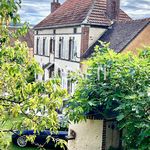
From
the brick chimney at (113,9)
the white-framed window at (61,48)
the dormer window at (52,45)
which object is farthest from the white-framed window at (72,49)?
the dormer window at (52,45)

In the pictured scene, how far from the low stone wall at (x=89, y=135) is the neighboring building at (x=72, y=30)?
315 inches

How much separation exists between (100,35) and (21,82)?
1933cm

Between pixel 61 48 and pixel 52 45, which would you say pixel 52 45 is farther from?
pixel 61 48

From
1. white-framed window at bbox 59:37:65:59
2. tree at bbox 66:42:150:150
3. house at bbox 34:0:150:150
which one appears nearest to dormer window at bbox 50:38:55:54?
house at bbox 34:0:150:150

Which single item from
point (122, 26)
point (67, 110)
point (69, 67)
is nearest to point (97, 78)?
point (67, 110)

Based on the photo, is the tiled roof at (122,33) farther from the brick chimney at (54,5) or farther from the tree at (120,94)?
the brick chimney at (54,5)

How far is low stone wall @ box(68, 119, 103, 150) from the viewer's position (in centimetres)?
1136

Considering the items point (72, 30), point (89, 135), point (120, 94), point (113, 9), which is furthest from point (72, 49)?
point (120, 94)

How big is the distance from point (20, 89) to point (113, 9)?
20.2 meters

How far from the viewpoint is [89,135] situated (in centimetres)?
1163

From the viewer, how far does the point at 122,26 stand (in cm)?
2309

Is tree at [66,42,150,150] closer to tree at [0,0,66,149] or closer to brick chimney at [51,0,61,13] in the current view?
tree at [0,0,66,149]

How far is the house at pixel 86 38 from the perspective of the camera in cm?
1153

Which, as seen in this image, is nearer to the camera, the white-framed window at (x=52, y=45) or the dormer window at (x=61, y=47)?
the dormer window at (x=61, y=47)
